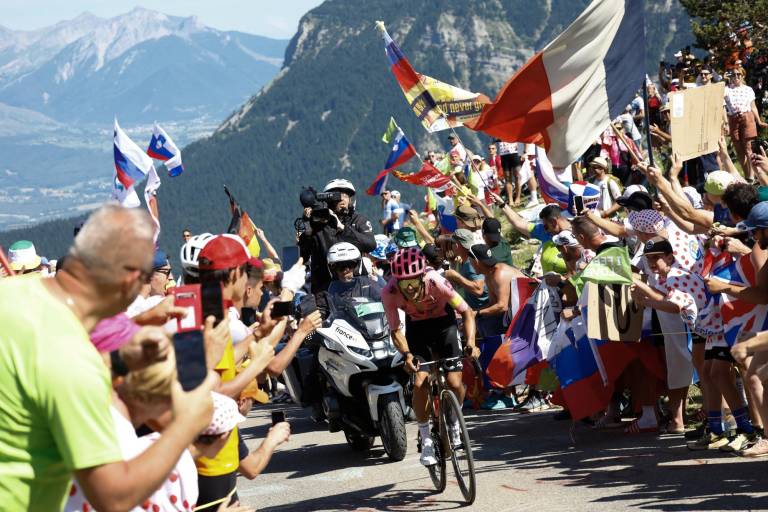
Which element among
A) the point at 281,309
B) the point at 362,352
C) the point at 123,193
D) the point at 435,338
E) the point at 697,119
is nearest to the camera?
the point at 281,309

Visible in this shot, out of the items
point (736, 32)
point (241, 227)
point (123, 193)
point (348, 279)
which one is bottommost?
point (348, 279)

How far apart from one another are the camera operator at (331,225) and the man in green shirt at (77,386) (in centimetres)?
798

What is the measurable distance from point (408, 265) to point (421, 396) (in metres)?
0.98

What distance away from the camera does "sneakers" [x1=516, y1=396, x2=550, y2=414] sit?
38.2ft

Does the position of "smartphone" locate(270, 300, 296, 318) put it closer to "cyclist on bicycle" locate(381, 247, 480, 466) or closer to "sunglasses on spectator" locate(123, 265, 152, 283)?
"sunglasses on spectator" locate(123, 265, 152, 283)

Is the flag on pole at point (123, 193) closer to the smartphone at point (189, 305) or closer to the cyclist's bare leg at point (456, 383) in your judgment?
the cyclist's bare leg at point (456, 383)


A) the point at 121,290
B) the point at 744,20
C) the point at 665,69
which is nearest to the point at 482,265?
the point at 121,290

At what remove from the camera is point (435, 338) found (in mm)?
8750

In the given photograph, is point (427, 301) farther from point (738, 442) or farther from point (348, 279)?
point (738, 442)

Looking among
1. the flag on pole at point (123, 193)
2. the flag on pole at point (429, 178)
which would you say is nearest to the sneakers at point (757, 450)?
the flag on pole at point (429, 178)

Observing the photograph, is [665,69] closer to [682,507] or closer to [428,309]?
[428,309]

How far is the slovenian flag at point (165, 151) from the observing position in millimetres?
17489

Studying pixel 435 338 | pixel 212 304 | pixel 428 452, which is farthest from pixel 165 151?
pixel 212 304

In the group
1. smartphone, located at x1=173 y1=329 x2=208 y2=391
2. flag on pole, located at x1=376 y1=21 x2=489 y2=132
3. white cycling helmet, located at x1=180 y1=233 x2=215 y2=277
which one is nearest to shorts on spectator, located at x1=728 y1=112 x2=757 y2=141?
flag on pole, located at x1=376 y1=21 x2=489 y2=132
